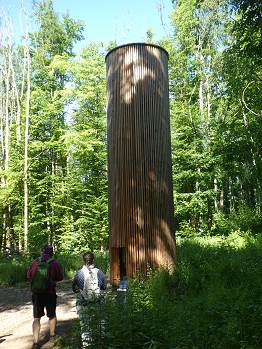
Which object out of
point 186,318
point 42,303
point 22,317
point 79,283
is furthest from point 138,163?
point 186,318

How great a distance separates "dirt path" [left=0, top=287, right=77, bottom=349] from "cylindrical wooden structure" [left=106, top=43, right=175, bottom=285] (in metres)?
1.54

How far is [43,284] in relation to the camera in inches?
235

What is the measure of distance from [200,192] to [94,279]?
14148mm

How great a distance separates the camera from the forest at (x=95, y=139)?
61.9 feet

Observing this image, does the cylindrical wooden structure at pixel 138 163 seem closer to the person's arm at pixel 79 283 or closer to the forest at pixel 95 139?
the person's arm at pixel 79 283

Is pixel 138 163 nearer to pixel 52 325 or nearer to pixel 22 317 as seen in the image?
pixel 52 325

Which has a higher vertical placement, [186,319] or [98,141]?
[98,141]

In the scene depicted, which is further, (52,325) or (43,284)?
(52,325)

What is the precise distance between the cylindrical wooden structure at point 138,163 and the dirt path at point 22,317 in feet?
5.06

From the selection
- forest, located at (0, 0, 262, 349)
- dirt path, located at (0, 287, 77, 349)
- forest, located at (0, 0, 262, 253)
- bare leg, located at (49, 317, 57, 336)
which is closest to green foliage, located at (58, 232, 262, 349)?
bare leg, located at (49, 317, 57, 336)

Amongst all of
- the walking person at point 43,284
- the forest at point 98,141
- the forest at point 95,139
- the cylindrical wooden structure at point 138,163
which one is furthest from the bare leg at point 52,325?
the forest at point 95,139

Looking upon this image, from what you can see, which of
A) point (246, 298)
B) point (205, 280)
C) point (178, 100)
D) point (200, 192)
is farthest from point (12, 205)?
point (246, 298)

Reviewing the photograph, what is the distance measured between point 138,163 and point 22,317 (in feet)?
14.1

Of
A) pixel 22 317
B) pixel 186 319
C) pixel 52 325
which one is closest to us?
pixel 186 319
